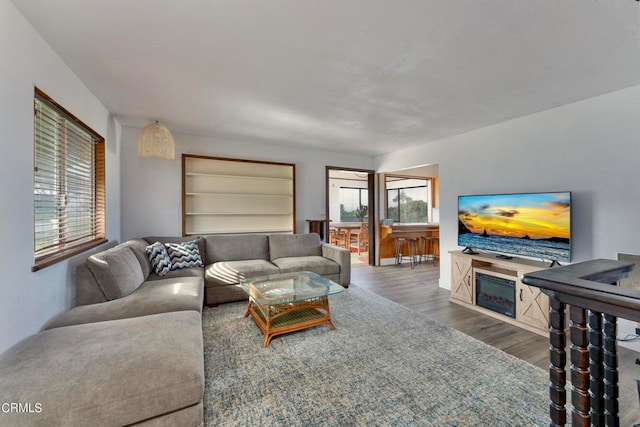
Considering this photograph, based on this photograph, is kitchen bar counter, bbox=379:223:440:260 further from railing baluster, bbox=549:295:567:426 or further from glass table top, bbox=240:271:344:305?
railing baluster, bbox=549:295:567:426

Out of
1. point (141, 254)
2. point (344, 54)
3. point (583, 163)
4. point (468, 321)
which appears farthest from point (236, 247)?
point (583, 163)

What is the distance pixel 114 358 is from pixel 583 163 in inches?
166

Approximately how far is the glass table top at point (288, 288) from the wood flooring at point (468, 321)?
128cm

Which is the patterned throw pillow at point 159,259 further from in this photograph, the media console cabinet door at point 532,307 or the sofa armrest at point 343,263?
the media console cabinet door at point 532,307

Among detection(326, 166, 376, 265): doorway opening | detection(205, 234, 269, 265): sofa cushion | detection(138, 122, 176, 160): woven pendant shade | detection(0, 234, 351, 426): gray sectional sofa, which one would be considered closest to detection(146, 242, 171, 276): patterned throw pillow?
detection(0, 234, 351, 426): gray sectional sofa

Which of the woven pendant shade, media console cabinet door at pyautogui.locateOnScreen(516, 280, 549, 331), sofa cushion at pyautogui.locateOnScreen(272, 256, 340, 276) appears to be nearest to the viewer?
media console cabinet door at pyautogui.locateOnScreen(516, 280, 549, 331)

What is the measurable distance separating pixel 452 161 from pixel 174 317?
4.12 m

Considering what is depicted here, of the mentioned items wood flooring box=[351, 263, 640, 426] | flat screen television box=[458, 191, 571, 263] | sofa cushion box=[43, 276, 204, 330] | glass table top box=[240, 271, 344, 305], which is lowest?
wood flooring box=[351, 263, 640, 426]

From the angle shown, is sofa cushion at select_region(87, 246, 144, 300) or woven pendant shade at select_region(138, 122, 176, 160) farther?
woven pendant shade at select_region(138, 122, 176, 160)

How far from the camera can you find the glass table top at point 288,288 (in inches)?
98.9

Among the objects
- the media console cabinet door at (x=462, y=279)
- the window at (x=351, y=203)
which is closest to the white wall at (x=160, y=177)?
the media console cabinet door at (x=462, y=279)

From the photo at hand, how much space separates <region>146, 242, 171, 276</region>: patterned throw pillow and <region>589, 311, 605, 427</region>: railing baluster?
3.54 m

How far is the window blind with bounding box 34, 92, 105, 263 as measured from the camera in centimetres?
194

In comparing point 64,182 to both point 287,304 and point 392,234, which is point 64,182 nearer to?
point 287,304
